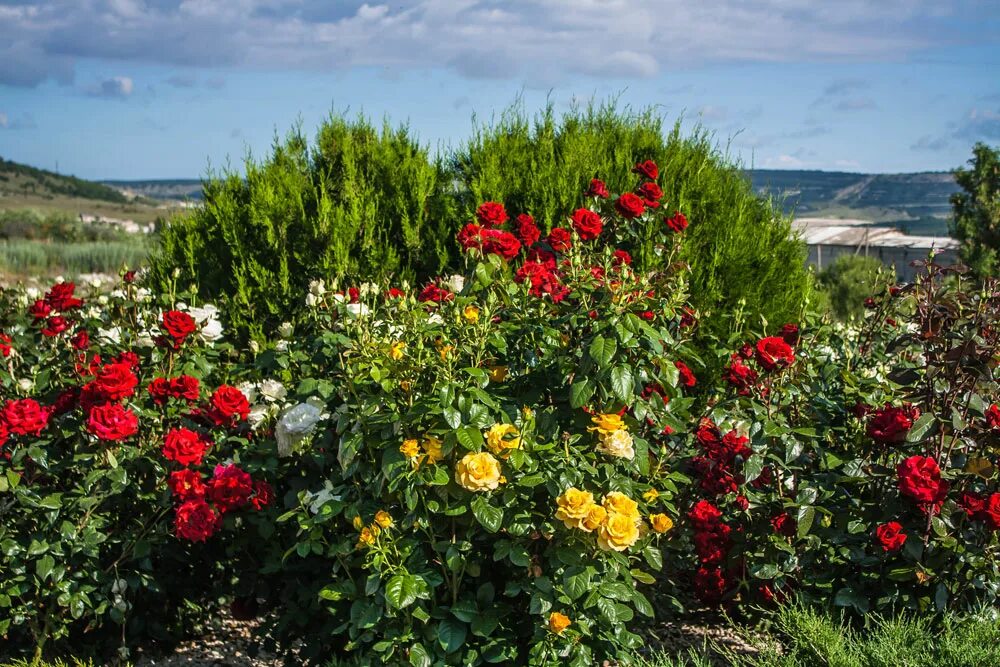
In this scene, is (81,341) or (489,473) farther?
(81,341)

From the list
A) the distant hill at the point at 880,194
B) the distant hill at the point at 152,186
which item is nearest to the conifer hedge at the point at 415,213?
the distant hill at the point at 880,194

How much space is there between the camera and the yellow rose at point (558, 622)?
7.27 ft

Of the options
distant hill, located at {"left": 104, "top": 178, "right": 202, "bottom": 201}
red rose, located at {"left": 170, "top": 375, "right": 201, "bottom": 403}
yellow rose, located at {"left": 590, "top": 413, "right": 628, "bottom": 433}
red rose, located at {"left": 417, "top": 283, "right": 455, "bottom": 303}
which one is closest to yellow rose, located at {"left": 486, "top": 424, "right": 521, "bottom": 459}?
yellow rose, located at {"left": 590, "top": 413, "right": 628, "bottom": 433}

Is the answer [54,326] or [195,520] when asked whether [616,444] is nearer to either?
[195,520]

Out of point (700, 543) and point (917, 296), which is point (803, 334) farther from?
point (700, 543)

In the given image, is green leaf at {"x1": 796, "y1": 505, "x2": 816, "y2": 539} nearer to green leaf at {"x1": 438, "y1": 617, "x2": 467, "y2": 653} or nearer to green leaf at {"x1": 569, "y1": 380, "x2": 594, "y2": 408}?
green leaf at {"x1": 569, "y1": 380, "x2": 594, "y2": 408}

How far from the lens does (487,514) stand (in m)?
2.18

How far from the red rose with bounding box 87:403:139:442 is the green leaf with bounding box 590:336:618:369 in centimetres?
141

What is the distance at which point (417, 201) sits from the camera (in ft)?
15.3

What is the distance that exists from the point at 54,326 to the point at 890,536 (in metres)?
2.86

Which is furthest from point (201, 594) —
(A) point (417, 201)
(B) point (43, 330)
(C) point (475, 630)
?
(A) point (417, 201)

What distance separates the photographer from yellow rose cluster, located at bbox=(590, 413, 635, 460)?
2.29m

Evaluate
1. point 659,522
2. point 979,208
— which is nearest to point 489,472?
point 659,522

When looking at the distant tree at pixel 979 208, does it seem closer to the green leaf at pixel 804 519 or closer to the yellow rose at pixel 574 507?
the green leaf at pixel 804 519
